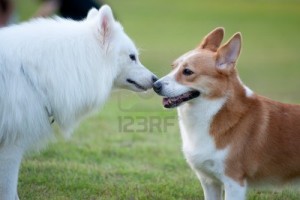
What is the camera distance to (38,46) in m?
5.81

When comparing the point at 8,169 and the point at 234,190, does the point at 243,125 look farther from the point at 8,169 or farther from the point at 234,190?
the point at 8,169

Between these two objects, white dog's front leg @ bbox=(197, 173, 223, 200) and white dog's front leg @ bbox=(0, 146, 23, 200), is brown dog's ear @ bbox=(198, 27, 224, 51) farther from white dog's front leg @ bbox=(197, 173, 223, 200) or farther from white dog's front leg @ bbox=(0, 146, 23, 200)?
white dog's front leg @ bbox=(0, 146, 23, 200)

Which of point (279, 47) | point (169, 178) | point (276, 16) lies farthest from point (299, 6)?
point (169, 178)

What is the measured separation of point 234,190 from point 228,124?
60cm

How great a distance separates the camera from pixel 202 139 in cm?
573

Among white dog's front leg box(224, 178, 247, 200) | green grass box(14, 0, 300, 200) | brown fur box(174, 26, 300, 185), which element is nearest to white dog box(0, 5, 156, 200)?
brown fur box(174, 26, 300, 185)

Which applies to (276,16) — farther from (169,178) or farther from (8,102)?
(8,102)

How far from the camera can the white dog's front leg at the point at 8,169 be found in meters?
5.57

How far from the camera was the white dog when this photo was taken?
561 cm

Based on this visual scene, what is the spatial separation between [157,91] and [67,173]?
2.07 metres

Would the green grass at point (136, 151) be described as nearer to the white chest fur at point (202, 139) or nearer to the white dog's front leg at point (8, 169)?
the white dog's front leg at point (8, 169)

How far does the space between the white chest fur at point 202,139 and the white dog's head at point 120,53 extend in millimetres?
670

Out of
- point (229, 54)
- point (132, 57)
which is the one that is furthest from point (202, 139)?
point (132, 57)

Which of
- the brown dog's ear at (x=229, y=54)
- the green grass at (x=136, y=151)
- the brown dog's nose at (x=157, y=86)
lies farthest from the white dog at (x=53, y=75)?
the green grass at (x=136, y=151)
